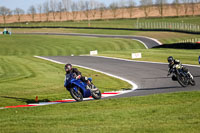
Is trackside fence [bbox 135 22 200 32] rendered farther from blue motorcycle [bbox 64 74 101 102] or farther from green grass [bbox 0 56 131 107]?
blue motorcycle [bbox 64 74 101 102]

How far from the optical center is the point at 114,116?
35.7ft

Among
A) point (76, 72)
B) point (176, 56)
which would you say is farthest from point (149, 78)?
point (176, 56)

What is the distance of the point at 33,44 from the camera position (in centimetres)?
6278

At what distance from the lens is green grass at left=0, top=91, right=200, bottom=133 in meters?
9.41

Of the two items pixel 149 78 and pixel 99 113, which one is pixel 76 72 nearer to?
pixel 99 113

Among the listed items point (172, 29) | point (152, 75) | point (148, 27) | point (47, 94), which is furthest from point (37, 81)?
point (148, 27)

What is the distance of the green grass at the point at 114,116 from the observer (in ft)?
30.9

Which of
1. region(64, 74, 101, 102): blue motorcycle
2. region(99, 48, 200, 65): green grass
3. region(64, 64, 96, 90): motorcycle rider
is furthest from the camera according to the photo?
region(99, 48, 200, 65): green grass

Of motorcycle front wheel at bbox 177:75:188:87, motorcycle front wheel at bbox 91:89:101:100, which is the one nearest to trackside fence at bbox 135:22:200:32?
motorcycle front wheel at bbox 177:75:188:87

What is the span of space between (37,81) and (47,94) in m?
4.08

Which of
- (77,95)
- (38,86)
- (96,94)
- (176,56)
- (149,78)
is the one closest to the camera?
(77,95)

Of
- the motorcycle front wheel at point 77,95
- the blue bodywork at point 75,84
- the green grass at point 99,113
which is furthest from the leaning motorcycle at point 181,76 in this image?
the motorcycle front wheel at point 77,95

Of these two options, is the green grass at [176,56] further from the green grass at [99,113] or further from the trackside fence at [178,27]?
the trackside fence at [178,27]

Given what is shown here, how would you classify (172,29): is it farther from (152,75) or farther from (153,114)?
(153,114)
